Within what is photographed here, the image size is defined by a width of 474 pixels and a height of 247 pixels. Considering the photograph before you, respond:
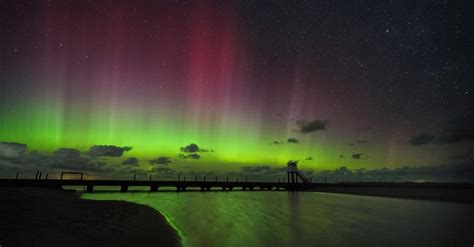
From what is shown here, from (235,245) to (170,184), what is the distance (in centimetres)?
5638

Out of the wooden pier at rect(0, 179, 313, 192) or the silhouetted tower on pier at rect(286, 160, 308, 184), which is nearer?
the wooden pier at rect(0, 179, 313, 192)

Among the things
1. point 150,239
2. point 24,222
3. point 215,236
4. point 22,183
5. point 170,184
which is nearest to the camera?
point 24,222

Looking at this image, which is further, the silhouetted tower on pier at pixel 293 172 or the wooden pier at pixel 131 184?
the silhouetted tower on pier at pixel 293 172

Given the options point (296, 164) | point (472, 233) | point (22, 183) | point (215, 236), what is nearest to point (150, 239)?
point (215, 236)

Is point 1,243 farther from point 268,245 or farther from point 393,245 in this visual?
point 393,245

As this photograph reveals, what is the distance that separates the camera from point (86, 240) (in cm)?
836

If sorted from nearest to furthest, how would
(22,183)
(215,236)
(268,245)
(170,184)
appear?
(268,245) < (215,236) < (22,183) < (170,184)

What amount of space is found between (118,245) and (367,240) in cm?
1086

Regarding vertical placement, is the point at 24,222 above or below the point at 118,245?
above

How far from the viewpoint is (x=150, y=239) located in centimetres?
1005

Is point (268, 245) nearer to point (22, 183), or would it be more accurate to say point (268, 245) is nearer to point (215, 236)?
point (215, 236)

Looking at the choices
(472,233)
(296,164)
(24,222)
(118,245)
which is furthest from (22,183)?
(296,164)

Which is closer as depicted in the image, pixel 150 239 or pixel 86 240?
pixel 86 240

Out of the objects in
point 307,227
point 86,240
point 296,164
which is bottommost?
point 307,227
